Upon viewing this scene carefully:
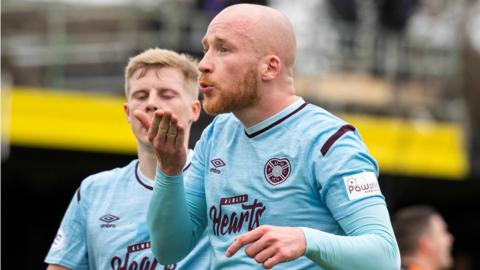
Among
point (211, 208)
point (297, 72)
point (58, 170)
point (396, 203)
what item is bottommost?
point (396, 203)

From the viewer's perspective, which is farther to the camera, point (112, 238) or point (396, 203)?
point (396, 203)

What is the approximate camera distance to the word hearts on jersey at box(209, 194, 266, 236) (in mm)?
3732

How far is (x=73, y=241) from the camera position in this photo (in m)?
5.05

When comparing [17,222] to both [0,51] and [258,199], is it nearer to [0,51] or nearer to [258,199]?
[0,51]

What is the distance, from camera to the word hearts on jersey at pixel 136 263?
479cm

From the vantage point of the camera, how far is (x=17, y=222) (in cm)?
1327

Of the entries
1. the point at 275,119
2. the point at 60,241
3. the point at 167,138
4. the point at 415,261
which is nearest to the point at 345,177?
the point at 275,119

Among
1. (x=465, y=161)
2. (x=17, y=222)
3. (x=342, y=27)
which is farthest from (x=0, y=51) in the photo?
(x=465, y=161)

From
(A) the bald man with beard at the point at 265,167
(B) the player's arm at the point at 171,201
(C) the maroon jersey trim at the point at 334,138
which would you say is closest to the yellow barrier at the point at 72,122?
(B) the player's arm at the point at 171,201

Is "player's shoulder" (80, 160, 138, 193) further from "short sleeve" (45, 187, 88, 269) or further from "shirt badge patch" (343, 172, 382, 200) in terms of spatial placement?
"shirt badge patch" (343, 172, 382, 200)

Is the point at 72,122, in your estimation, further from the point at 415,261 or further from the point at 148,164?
the point at 148,164

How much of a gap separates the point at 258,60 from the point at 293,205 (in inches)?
19.8

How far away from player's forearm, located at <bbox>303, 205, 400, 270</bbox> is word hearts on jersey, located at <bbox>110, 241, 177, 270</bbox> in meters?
1.40

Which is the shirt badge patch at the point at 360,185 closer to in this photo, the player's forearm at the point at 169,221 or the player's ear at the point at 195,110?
the player's forearm at the point at 169,221
